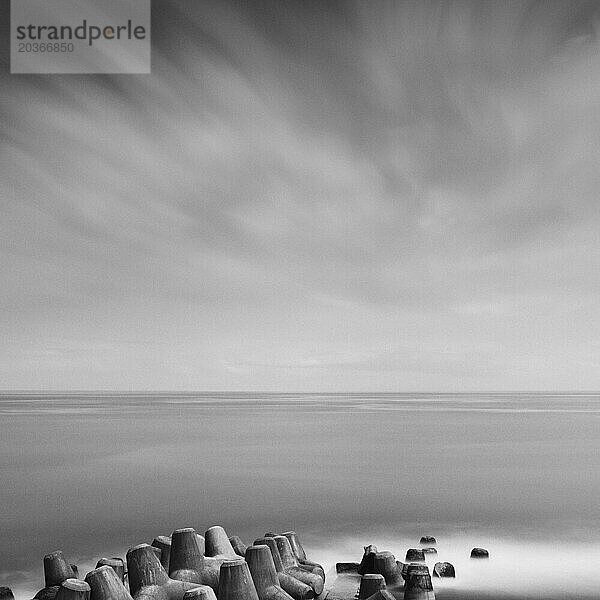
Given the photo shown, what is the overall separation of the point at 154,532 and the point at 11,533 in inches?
60.6

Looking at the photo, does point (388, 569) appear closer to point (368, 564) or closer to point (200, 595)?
point (368, 564)

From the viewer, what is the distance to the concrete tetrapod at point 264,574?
4020 mm

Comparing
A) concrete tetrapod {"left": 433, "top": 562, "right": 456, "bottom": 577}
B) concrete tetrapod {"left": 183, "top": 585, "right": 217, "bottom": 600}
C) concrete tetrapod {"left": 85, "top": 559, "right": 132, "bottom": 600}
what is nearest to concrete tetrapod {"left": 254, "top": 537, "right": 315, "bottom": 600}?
concrete tetrapod {"left": 183, "top": 585, "right": 217, "bottom": 600}

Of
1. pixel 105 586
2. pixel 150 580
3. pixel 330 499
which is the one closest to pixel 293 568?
pixel 150 580

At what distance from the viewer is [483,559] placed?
582cm

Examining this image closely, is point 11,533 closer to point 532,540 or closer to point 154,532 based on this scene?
point 154,532

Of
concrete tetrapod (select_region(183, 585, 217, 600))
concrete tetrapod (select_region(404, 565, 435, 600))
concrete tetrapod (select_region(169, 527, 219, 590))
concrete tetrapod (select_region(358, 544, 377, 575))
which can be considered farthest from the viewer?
concrete tetrapod (select_region(358, 544, 377, 575))

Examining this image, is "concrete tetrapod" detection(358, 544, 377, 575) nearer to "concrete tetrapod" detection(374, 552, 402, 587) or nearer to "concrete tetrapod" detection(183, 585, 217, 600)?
"concrete tetrapod" detection(374, 552, 402, 587)

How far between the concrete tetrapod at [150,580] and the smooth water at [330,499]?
134 cm

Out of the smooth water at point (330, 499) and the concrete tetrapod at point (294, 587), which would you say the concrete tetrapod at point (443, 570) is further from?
the concrete tetrapod at point (294, 587)

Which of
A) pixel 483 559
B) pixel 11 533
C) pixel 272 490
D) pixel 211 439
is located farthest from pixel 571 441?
pixel 11 533

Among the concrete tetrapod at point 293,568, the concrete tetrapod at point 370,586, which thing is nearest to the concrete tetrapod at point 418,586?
the concrete tetrapod at point 370,586

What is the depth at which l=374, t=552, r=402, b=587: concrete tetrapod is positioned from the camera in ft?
15.1

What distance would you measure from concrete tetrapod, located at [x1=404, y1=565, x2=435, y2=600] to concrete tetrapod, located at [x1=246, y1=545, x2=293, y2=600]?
0.78m
